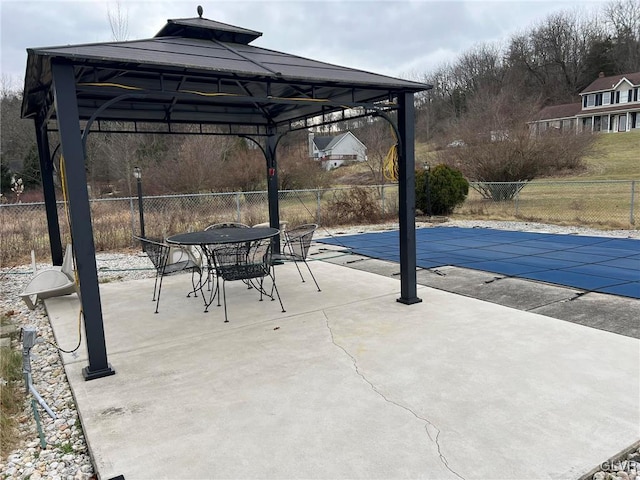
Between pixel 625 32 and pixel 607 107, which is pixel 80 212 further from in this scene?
pixel 625 32

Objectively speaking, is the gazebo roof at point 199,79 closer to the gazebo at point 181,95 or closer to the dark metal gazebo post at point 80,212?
the gazebo at point 181,95

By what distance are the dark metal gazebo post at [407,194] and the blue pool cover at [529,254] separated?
1939 mm

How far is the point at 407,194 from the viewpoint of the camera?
4.37 metres

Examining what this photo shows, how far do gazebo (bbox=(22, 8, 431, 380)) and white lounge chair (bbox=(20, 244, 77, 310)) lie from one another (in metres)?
0.98

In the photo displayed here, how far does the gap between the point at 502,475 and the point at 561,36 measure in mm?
46348

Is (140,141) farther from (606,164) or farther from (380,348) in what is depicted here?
(606,164)

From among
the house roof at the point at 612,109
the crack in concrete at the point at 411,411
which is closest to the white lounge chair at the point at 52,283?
the crack in concrete at the point at 411,411

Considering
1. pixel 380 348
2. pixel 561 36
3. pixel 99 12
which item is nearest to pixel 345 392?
pixel 380 348

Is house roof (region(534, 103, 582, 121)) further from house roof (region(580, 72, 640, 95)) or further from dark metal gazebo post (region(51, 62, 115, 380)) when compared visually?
dark metal gazebo post (region(51, 62, 115, 380))

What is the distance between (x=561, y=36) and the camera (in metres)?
38.6

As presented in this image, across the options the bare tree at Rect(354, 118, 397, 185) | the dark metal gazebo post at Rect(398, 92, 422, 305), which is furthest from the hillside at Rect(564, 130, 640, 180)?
the dark metal gazebo post at Rect(398, 92, 422, 305)

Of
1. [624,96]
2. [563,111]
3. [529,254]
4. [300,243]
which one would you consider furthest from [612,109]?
[300,243]

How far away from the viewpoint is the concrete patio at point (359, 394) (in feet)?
6.73

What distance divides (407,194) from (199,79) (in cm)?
267
